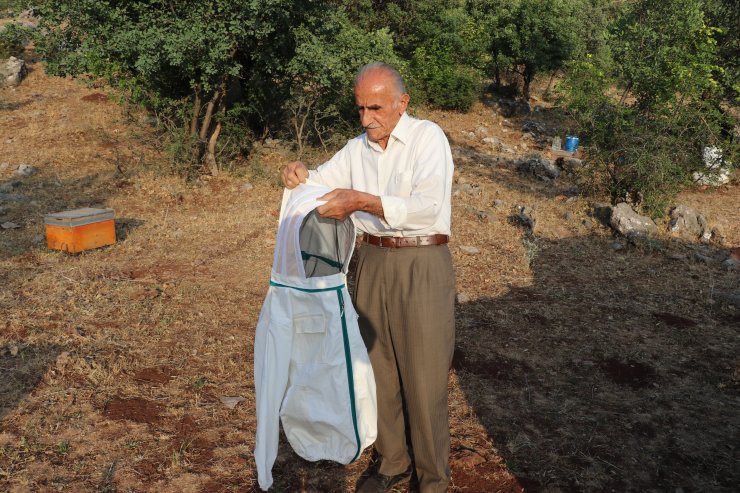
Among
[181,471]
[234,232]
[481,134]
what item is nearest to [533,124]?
[481,134]

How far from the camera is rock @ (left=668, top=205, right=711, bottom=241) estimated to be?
25.5ft

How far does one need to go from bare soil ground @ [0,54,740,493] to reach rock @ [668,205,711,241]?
323mm

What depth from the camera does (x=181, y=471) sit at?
10.2 feet

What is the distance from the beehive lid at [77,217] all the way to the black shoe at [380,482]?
4.80 metres

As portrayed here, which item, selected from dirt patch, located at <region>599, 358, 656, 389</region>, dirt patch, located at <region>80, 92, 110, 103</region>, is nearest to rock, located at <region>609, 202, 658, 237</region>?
dirt patch, located at <region>599, 358, 656, 389</region>

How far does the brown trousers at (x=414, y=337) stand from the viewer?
8.61ft

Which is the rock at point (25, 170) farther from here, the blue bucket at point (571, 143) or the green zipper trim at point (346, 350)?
the blue bucket at point (571, 143)

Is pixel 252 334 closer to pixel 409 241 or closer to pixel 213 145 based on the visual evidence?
pixel 409 241

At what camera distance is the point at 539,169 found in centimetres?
1145

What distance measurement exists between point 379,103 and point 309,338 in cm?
105

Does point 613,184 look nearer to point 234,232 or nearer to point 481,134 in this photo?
point 234,232

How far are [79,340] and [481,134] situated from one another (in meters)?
12.8

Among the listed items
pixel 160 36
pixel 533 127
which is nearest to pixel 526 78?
pixel 533 127

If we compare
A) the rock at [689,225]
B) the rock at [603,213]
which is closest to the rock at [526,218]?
the rock at [603,213]
